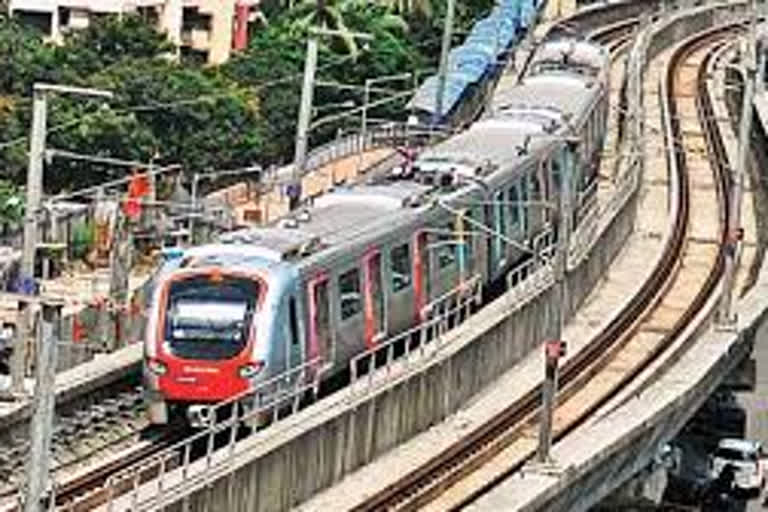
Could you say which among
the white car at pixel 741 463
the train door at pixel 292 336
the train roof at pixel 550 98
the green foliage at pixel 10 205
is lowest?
the white car at pixel 741 463

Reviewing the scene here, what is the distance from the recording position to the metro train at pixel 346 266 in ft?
105

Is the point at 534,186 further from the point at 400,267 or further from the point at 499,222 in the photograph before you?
the point at 400,267

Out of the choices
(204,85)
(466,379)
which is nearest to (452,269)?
(466,379)

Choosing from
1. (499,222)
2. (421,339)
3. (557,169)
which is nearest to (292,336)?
(421,339)

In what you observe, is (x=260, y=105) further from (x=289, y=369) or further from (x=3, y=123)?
(x=289, y=369)

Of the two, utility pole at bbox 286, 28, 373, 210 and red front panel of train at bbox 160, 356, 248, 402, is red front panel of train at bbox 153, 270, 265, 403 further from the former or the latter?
utility pole at bbox 286, 28, 373, 210

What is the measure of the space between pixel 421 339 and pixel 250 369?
6268 mm

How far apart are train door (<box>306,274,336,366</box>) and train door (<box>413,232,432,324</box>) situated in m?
3.89

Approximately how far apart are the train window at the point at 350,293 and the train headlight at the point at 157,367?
11.7ft

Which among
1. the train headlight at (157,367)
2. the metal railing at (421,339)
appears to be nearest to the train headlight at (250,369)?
the train headlight at (157,367)

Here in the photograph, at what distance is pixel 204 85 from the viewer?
280 feet

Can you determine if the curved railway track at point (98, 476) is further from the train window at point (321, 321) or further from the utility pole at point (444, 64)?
the utility pole at point (444, 64)

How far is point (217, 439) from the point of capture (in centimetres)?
3253

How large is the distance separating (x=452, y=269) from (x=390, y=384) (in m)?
5.52
